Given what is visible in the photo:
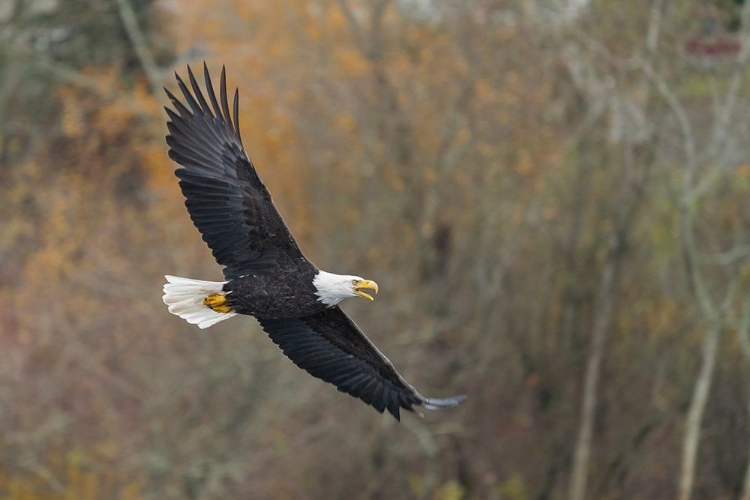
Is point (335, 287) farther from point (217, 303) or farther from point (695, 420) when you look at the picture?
point (695, 420)

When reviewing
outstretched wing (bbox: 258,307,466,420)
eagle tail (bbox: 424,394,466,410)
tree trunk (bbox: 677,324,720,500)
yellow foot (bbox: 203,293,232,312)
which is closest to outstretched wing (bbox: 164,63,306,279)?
yellow foot (bbox: 203,293,232,312)

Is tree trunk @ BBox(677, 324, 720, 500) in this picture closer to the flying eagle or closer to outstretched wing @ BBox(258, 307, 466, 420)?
outstretched wing @ BBox(258, 307, 466, 420)

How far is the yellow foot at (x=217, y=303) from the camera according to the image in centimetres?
761

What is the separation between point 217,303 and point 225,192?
2.30 ft

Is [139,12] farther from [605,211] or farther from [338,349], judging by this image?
[338,349]

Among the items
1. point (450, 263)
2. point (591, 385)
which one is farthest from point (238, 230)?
point (591, 385)

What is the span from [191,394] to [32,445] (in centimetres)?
184

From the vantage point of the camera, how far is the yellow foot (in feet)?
25.0

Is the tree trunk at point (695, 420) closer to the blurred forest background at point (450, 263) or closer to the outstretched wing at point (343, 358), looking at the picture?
the blurred forest background at point (450, 263)


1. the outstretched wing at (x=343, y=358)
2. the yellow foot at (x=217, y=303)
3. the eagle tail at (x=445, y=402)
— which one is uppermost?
the yellow foot at (x=217, y=303)

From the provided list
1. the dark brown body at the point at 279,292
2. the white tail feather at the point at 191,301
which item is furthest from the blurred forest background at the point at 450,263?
the dark brown body at the point at 279,292

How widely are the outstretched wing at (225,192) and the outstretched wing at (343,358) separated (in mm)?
871

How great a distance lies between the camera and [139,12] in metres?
17.6

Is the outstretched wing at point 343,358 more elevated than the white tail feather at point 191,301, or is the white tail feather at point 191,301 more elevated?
the white tail feather at point 191,301
